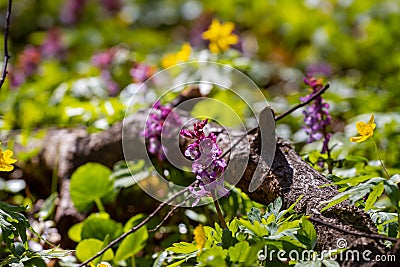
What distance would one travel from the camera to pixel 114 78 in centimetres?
336

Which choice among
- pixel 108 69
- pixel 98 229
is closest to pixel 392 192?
pixel 98 229

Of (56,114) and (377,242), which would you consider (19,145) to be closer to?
(56,114)

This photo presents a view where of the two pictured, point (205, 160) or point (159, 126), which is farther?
point (159, 126)

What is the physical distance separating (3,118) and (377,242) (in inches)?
88.7

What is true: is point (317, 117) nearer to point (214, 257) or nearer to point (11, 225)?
point (214, 257)

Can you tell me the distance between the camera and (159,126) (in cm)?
191

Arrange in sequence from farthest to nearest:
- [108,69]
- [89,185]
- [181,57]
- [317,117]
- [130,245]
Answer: [108,69], [181,57], [89,185], [317,117], [130,245]

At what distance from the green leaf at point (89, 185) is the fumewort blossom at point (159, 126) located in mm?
249

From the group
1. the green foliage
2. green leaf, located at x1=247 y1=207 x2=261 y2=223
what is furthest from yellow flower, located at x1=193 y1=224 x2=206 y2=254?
green leaf, located at x1=247 y1=207 x2=261 y2=223

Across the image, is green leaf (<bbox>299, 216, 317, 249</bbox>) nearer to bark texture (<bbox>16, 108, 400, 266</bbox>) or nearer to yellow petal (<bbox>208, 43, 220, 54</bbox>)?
bark texture (<bbox>16, 108, 400, 266</bbox>)

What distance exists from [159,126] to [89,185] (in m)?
A: 0.39

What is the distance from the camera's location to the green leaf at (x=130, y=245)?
5.22ft

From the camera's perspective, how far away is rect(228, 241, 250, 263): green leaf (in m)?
1.16

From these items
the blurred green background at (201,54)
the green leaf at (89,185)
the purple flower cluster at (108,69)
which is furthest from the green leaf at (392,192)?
the purple flower cluster at (108,69)
